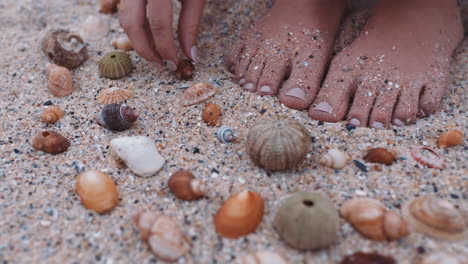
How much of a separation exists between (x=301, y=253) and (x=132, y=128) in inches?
41.9

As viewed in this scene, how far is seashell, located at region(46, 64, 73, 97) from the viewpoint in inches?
84.0

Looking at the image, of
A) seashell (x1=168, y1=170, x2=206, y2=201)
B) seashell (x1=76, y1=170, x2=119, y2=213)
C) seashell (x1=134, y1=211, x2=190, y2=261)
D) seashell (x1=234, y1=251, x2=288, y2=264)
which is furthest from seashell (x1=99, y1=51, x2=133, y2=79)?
seashell (x1=234, y1=251, x2=288, y2=264)

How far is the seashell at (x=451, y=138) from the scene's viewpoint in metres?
1.68

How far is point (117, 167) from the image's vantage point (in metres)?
1.68

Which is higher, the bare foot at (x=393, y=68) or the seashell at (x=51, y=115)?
the bare foot at (x=393, y=68)

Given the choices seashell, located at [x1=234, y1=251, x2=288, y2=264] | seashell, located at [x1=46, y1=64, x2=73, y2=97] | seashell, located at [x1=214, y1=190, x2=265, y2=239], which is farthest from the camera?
seashell, located at [x1=46, y1=64, x2=73, y2=97]

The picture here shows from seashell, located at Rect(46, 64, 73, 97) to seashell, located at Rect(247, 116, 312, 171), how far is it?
120cm

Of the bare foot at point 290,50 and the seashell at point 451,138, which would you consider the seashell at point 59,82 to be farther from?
the seashell at point 451,138

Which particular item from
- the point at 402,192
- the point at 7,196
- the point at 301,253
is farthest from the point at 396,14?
the point at 7,196

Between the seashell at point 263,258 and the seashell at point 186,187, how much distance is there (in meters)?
0.33

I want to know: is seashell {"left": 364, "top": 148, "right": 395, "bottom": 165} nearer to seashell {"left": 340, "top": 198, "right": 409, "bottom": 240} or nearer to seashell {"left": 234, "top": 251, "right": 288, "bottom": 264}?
seashell {"left": 340, "top": 198, "right": 409, "bottom": 240}

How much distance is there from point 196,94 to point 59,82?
0.82 metres

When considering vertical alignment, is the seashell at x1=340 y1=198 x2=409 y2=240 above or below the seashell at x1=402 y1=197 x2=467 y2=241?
below

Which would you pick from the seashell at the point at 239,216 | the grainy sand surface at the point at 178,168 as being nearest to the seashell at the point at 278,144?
the grainy sand surface at the point at 178,168
